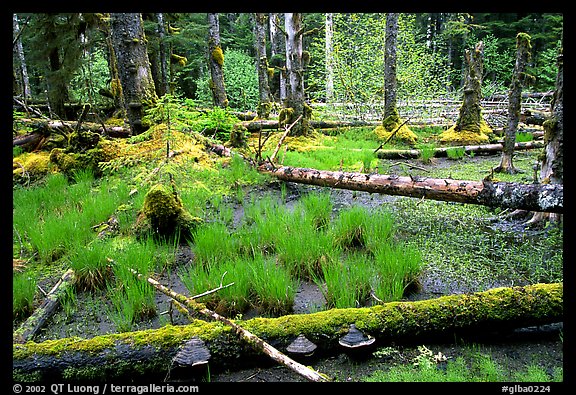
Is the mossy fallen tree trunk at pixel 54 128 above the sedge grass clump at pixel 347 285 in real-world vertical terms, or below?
above

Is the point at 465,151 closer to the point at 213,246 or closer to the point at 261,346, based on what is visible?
the point at 213,246

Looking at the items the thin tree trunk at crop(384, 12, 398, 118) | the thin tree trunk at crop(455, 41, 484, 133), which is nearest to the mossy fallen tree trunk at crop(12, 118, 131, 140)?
the thin tree trunk at crop(384, 12, 398, 118)

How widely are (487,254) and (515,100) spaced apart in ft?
12.6

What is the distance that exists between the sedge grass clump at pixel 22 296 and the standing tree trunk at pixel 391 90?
1112 cm

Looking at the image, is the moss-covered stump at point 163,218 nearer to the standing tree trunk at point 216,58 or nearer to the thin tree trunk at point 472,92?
the standing tree trunk at point 216,58

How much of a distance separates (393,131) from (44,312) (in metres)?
11.7

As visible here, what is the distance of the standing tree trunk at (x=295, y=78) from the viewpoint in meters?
10.9

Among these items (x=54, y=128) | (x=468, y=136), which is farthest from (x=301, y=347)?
(x=468, y=136)

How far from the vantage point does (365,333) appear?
276cm

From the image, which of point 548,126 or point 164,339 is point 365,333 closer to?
point 164,339

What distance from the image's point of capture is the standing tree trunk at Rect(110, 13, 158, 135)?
7.00 meters

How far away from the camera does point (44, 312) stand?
334 centimetres

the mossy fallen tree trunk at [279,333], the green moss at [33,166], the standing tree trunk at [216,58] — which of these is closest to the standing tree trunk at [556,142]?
the mossy fallen tree trunk at [279,333]
